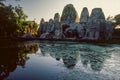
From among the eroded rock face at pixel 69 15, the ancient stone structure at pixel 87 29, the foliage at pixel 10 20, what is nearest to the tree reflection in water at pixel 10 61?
the foliage at pixel 10 20

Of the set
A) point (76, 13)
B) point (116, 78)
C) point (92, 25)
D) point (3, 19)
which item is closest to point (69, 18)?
point (76, 13)

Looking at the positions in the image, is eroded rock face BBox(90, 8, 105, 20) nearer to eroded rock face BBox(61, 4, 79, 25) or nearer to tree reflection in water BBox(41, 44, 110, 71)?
eroded rock face BBox(61, 4, 79, 25)

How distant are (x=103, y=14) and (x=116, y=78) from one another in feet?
180

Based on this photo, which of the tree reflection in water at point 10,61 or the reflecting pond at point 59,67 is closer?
the reflecting pond at point 59,67

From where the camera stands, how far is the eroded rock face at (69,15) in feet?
246

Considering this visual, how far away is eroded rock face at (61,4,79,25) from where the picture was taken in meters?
74.9

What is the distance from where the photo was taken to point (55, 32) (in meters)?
60.0

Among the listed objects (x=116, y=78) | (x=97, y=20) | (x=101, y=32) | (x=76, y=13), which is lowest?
(x=116, y=78)

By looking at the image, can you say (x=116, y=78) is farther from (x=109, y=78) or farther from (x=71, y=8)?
(x=71, y=8)

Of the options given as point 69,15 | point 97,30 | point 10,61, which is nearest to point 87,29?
point 97,30

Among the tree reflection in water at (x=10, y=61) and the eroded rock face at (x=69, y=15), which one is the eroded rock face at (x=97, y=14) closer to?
the eroded rock face at (x=69, y=15)

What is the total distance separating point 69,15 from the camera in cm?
7569

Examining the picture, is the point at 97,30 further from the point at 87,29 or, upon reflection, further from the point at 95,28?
the point at 87,29

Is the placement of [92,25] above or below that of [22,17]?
below
